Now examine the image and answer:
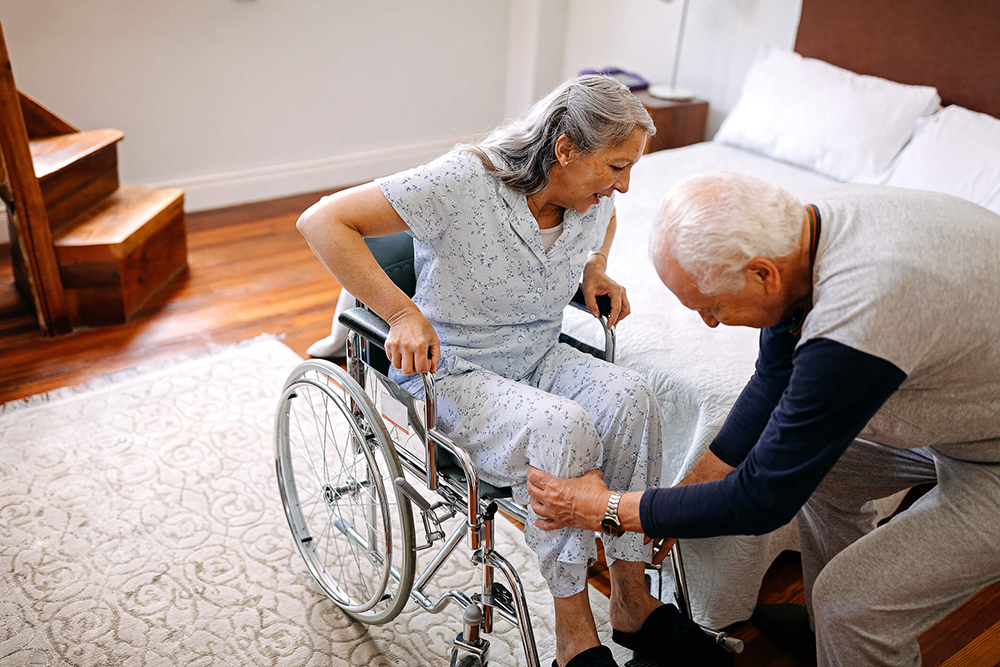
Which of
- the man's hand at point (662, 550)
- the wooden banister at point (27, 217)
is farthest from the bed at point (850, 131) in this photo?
the wooden banister at point (27, 217)

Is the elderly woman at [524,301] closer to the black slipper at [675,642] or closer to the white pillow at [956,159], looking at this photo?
the black slipper at [675,642]

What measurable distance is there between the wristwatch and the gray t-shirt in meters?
0.38

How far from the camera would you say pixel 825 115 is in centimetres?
299

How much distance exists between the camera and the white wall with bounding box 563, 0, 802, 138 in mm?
3559

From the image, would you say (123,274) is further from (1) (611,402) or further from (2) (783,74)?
(2) (783,74)

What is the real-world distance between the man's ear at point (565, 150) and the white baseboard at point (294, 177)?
6.96ft

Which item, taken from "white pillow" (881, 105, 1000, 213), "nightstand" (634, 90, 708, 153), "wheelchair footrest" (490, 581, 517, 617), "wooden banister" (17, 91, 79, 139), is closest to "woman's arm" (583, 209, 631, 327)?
"wheelchair footrest" (490, 581, 517, 617)

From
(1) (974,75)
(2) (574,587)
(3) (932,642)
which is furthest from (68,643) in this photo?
(1) (974,75)

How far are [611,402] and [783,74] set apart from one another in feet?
7.57

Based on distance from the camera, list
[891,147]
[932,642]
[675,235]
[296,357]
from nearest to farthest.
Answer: [675,235] < [932,642] < [296,357] < [891,147]

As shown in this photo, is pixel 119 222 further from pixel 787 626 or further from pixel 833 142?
pixel 833 142

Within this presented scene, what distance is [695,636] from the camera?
4.83 ft

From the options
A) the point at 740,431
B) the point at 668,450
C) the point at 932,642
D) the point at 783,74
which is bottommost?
the point at 932,642

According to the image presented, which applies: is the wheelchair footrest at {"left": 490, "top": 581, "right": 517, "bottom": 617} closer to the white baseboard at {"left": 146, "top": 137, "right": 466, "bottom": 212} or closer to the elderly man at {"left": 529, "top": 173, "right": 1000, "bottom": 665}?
the elderly man at {"left": 529, "top": 173, "right": 1000, "bottom": 665}
